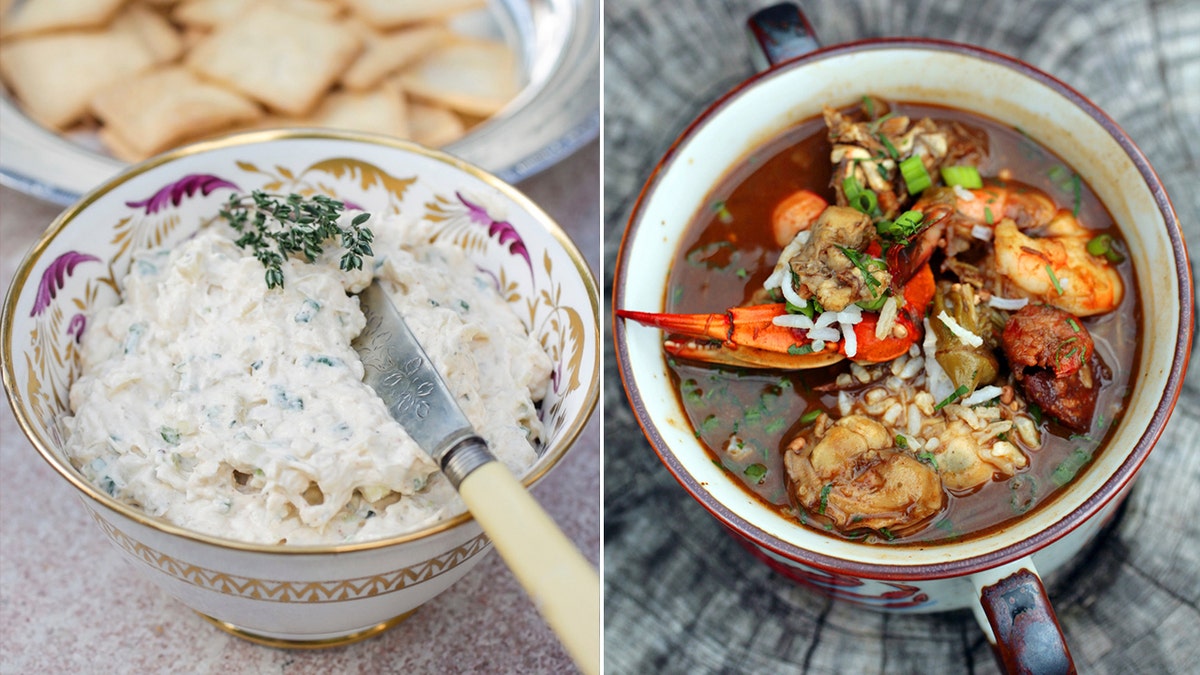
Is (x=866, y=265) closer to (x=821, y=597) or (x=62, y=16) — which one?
(x=821, y=597)

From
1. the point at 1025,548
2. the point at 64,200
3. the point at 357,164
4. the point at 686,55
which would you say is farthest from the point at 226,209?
the point at 1025,548

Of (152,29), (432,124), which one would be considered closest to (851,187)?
(432,124)

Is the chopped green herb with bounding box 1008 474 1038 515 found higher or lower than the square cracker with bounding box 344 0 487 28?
lower

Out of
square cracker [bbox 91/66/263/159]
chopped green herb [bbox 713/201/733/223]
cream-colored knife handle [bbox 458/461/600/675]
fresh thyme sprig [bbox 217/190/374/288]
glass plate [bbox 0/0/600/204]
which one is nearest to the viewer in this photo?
cream-colored knife handle [bbox 458/461/600/675]

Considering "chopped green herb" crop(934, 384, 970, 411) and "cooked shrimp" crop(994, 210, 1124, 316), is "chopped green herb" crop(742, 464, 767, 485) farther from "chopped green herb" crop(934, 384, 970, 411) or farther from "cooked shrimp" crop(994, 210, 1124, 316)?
"cooked shrimp" crop(994, 210, 1124, 316)

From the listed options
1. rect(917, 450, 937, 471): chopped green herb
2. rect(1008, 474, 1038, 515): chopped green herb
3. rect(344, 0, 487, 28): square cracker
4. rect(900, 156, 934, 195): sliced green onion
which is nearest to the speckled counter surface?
rect(917, 450, 937, 471): chopped green herb

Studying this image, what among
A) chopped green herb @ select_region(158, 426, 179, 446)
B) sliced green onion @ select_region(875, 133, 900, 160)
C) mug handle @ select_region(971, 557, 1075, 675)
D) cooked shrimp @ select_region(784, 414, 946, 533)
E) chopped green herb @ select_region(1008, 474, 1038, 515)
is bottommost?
chopped green herb @ select_region(158, 426, 179, 446)

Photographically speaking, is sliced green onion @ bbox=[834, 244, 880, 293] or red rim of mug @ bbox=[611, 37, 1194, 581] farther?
sliced green onion @ bbox=[834, 244, 880, 293]
